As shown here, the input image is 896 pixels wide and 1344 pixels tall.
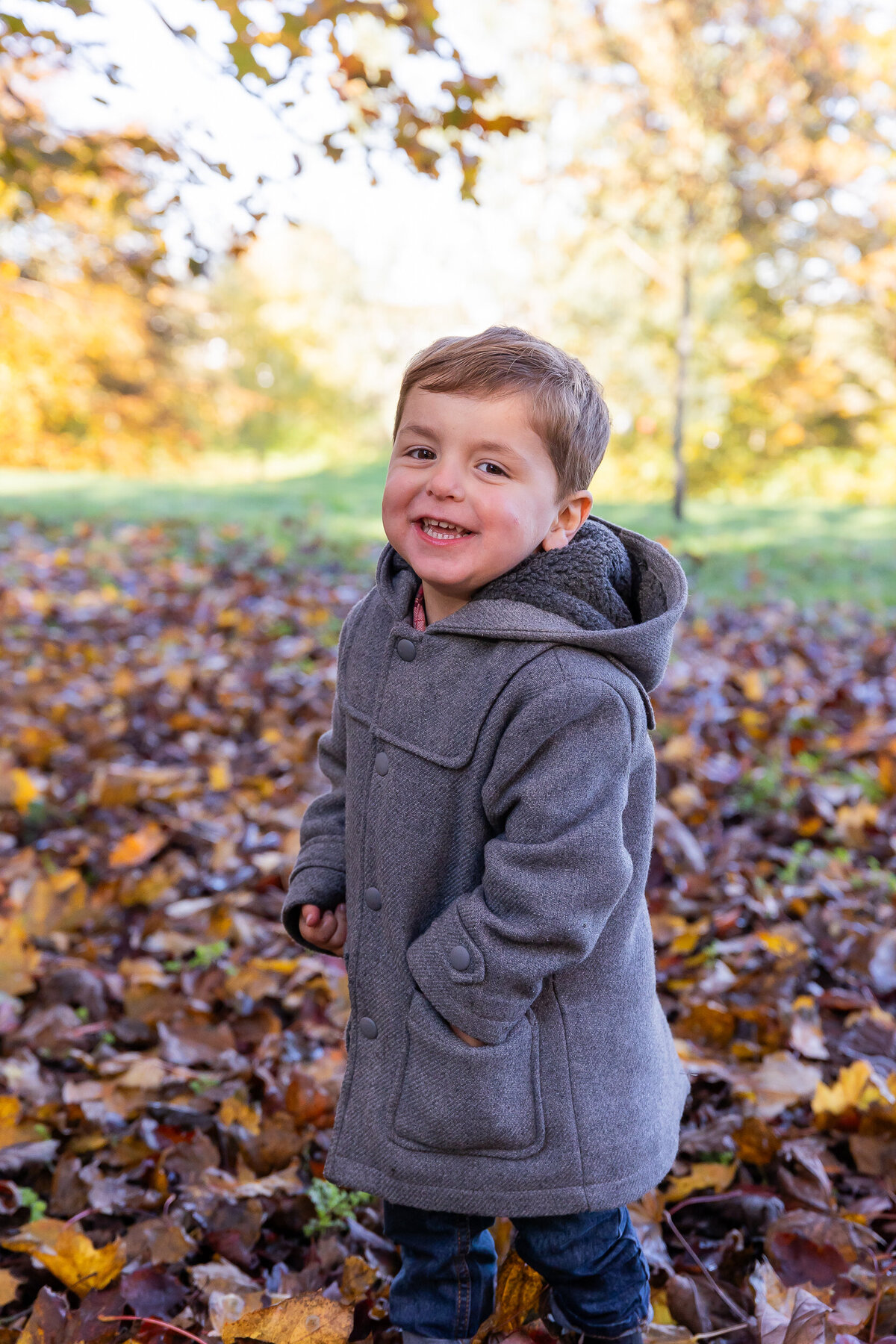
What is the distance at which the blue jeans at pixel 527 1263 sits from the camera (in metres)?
1.40

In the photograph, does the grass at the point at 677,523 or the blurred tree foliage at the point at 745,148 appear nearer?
the grass at the point at 677,523

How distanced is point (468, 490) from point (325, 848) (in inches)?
24.4

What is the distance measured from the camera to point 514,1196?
130 centimetres

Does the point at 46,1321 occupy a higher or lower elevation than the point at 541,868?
lower

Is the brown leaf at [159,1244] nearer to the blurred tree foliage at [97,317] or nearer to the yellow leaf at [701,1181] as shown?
the yellow leaf at [701,1181]

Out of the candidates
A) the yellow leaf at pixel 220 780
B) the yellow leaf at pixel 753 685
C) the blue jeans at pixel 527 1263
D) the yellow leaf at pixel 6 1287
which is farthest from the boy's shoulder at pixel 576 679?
the yellow leaf at pixel 753 685

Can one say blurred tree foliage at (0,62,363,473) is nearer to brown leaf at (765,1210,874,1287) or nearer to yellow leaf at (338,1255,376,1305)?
yellow leaf at (338,1255,376,1305)

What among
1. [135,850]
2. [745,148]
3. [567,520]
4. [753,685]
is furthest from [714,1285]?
[745,148]

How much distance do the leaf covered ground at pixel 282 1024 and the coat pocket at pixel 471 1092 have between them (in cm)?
33

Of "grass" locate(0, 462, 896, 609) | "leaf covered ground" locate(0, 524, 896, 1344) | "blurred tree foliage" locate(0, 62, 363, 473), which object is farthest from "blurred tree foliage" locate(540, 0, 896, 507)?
"leaf covered ground" locate(0, 524, 896, 1344)

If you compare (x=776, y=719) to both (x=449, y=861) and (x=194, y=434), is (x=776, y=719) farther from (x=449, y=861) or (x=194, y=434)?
(x=194, y=434)

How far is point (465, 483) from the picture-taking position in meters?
1.29

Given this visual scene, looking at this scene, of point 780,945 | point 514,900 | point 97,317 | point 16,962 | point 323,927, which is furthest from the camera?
point 97,317

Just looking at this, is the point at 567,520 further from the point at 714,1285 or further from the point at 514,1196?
the point at 714,1285
